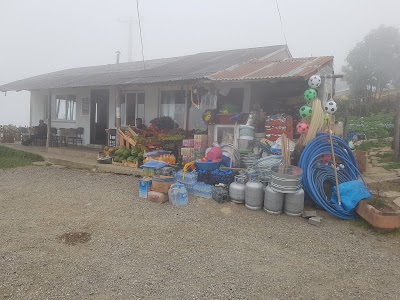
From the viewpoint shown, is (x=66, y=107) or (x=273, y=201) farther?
(x=66, y=107)

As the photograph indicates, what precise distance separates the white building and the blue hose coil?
5.45ft

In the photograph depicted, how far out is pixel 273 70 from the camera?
316 inches

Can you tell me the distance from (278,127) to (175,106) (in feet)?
14.6

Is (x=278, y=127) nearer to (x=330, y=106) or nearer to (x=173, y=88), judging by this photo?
(x=330, y=106)

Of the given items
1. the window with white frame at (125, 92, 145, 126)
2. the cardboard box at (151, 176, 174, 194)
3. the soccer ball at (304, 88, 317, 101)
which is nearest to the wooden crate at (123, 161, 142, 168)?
the cardboard box at (151, 176, 174, 194)

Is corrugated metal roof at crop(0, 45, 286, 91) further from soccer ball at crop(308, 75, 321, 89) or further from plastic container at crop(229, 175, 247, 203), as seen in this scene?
plastic container at crop(229, 175, 247, 203)

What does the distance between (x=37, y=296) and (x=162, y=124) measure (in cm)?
785

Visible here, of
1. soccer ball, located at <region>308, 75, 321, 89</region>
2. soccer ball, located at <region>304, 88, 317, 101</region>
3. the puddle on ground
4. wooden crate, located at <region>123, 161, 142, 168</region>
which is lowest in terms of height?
the puddle on ground

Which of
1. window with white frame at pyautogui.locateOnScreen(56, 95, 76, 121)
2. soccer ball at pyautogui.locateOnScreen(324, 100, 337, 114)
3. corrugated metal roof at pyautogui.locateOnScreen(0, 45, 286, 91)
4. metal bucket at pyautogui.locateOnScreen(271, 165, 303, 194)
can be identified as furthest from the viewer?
window with white frame at pyautogui.locateOnScreen(56, 95, 76, 121)

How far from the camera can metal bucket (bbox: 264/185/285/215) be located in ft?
18.3

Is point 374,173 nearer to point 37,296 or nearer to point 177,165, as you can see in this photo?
point 177,165

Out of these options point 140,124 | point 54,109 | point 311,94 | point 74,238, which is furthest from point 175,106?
point 54,109

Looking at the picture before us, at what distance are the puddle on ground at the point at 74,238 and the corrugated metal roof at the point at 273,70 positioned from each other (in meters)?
5.23

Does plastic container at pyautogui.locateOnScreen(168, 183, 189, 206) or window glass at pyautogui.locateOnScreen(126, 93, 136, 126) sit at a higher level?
window glass at pyautogui.locateOnScreen(126, 93, 136, 126)
